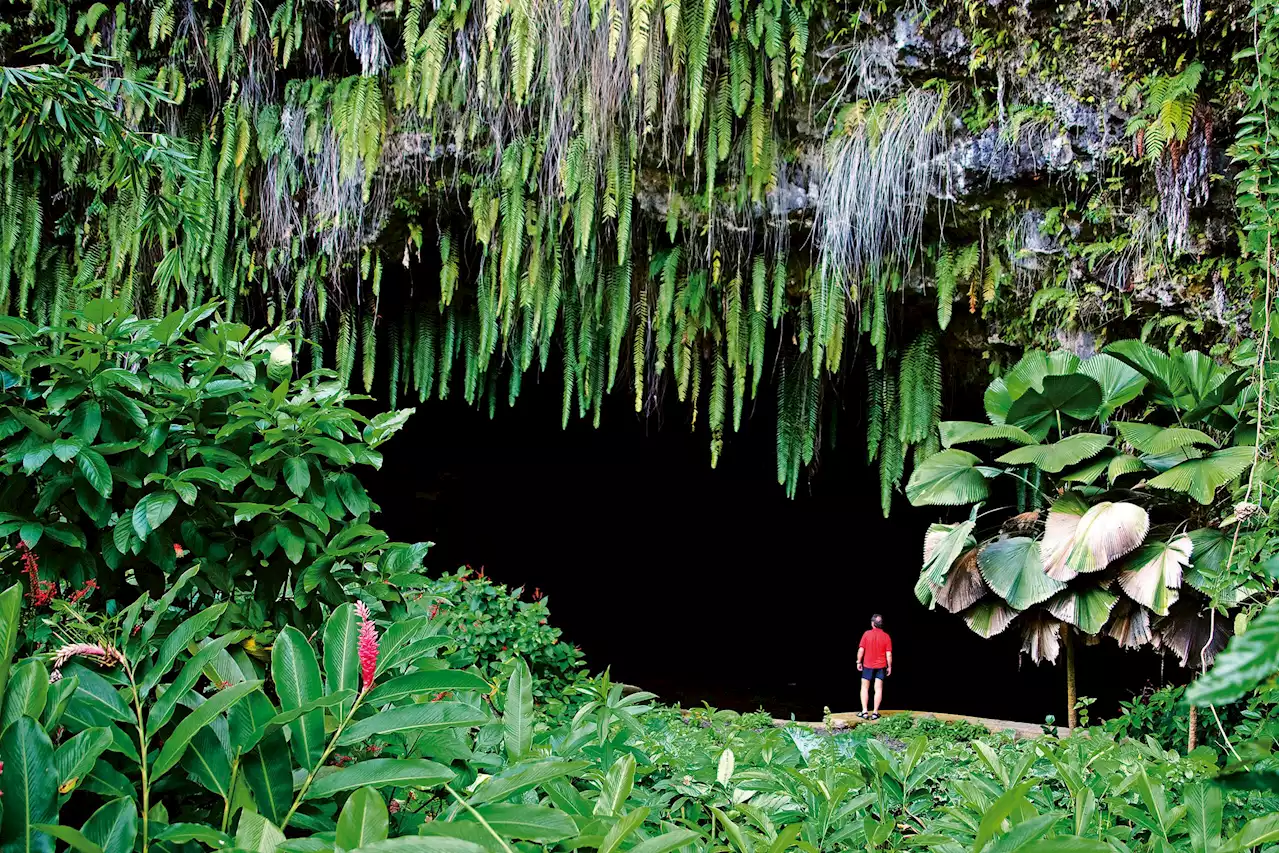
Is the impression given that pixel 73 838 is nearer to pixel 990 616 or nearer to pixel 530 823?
pixel 530 823

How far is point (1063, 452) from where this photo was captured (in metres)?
4.10

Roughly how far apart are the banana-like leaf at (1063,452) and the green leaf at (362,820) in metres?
4.03

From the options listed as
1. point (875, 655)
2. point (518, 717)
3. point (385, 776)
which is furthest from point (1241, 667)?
point (875, 655)

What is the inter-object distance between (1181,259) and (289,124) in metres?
4.93

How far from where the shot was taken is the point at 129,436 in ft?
4.51

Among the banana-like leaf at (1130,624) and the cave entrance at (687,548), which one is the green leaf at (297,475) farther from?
the cave entrance at (687,548)

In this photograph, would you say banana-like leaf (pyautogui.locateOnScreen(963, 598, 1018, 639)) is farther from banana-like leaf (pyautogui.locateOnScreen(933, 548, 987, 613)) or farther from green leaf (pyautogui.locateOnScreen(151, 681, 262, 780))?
green leaf (pyautogui.locateOnScreen(151, 681, 262, 780))

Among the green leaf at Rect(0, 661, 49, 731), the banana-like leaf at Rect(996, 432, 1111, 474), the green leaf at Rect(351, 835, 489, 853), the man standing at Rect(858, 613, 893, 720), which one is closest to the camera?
the green leaf at Rect(351, 835, 489, 853)

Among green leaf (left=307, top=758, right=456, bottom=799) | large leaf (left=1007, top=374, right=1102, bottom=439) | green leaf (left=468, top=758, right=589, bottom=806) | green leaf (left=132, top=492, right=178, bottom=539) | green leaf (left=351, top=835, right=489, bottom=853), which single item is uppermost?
large leaf (left=1007, top=374, right=1102, bottom=439)

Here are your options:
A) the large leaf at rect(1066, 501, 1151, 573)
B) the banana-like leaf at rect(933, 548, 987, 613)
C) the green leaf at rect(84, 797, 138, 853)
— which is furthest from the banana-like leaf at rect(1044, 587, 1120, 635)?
the green leaf at rect(84, 797, 138, 853)

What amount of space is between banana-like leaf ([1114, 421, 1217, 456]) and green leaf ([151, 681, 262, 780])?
13.3 feet

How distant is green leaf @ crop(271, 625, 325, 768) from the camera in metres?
0.86

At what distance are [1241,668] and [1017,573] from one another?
4247 mm

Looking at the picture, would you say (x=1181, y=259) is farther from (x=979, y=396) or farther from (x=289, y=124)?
(x=289, y=124)
